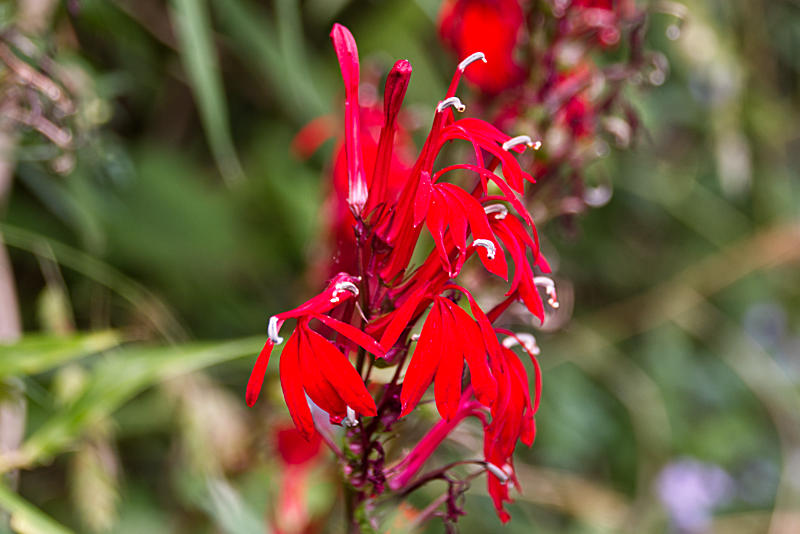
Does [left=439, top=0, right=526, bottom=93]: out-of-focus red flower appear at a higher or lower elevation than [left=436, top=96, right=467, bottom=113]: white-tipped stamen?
higher

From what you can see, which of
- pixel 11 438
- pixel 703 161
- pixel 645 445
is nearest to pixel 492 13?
pixel 11 438

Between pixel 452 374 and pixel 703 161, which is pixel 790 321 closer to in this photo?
pixel 703 161

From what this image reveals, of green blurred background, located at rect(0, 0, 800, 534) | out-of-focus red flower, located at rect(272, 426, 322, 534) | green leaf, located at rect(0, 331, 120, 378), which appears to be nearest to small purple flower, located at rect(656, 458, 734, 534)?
green blurred background, located at rect(0, 0, 800, 534)

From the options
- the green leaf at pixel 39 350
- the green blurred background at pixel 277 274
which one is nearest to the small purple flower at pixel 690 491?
the green blurred background at pixel 277 274

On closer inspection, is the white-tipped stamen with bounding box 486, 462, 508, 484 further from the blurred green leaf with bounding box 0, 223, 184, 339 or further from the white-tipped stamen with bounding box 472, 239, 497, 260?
the blurred green leaf with bounding box 0, 223, 184, 339

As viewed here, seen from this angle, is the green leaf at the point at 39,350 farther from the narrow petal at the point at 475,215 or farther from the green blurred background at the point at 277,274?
the narrow petal at the point at 475,215

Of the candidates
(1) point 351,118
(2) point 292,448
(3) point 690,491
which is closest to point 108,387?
(2) point 292,448
